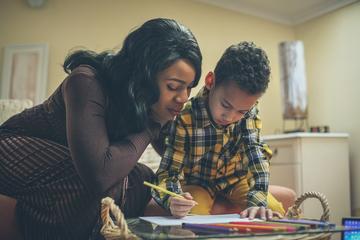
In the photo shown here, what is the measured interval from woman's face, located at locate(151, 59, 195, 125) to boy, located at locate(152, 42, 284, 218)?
12 centimetres

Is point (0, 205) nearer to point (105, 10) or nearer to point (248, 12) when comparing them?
point (105, 10)

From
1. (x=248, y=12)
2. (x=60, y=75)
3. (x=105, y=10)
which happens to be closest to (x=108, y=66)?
(x=60, y=75)

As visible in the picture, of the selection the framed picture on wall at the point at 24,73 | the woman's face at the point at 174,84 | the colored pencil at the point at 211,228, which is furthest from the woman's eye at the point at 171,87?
the framed picture on wall at the point at 24,73

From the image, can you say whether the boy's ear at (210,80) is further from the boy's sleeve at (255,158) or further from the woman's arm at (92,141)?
the woman's arm at (92,141)

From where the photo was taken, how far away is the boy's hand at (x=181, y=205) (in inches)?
30.5

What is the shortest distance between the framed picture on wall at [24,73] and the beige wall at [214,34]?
0.15ft

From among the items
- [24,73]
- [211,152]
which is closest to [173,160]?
[211,152]

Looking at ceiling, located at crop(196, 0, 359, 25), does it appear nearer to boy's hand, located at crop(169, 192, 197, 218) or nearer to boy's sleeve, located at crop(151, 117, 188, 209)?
boy's sleeve, located at crop(151, 117, 188, 209)

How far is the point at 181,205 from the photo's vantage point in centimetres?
78

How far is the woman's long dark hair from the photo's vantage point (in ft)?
3.00

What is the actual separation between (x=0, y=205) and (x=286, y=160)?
159 cm

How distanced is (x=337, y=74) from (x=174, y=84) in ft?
6.36

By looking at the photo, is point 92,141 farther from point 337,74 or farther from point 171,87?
point 337,74

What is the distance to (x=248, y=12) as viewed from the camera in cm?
279
